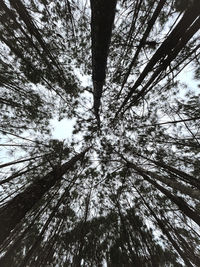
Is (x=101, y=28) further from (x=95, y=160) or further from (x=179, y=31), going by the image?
(x=95, y=160)

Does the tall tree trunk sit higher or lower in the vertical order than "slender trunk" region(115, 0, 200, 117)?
lower

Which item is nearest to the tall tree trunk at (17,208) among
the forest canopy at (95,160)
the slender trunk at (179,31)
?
the forest canopy at (95,160)

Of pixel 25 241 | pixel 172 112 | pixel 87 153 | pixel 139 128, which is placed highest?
pixel 87 153

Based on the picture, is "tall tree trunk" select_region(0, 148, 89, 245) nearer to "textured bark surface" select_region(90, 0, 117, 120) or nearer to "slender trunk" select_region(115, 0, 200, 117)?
"textured bark surface" select_region(90, 0, 117, 120)

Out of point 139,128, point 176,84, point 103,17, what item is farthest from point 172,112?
point 103,17

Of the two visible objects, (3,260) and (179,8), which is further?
(3,260)

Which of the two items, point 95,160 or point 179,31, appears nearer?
point 179,31

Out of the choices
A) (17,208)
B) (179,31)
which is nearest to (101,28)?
(179,31)

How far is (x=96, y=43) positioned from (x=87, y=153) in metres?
4.81

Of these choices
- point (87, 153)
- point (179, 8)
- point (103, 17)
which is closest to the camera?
point (179, 8)

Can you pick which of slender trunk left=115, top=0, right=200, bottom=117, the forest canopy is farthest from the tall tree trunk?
slender trunk left=115, top=0, right=200, bottom=117

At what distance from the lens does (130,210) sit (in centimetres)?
599

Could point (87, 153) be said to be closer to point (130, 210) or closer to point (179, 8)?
point (130, 210)

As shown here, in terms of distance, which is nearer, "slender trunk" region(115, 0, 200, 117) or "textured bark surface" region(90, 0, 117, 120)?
"slender trunk" region(115, 0, 200, 117)
